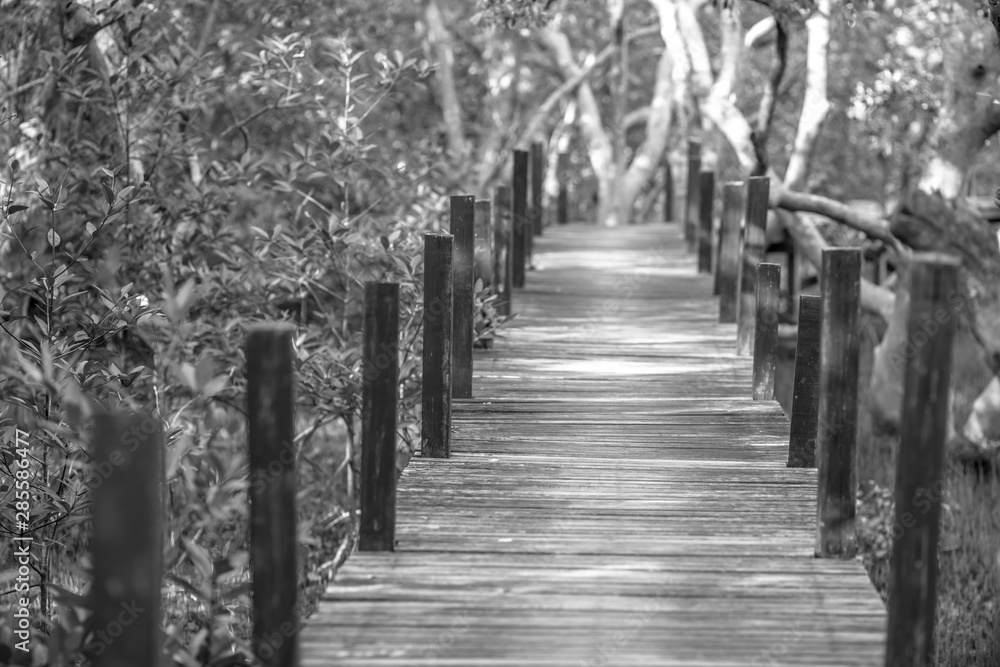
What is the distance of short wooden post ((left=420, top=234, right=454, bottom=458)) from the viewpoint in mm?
4312

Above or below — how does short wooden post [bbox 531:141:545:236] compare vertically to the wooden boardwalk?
above

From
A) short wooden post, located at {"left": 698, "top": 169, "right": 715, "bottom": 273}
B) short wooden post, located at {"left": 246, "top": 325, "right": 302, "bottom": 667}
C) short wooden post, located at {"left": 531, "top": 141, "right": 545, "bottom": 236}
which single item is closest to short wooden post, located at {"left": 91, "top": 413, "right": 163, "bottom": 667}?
short wooden post, located at {"left": 246, "top": 325, "right": 302, "bottom": 667}

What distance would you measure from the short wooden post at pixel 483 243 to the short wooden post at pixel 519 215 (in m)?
1.51

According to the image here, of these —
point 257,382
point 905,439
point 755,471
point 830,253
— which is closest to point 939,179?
point 755,471

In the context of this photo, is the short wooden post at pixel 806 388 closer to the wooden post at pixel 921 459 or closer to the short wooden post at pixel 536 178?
the wooden post at pixel 921 459

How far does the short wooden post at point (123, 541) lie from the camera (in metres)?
2.35

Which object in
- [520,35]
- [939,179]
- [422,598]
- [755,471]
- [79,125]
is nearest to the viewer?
[422,598]

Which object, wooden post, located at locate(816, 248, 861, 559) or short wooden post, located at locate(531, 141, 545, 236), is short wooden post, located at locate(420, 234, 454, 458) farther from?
short wooden post, located at locate(531, 141, 545, 236)

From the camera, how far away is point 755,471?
4379mm

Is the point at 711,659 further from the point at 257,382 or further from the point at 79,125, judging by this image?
the point at 79,125

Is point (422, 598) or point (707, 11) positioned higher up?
point (707, 11)

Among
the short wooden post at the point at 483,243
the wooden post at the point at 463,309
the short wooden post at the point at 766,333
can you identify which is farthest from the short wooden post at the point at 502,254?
the short wooden post at the point at 766,333

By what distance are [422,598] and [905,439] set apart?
1304 mm

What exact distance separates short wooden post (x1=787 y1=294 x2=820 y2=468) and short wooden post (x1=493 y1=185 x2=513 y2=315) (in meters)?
2.52
